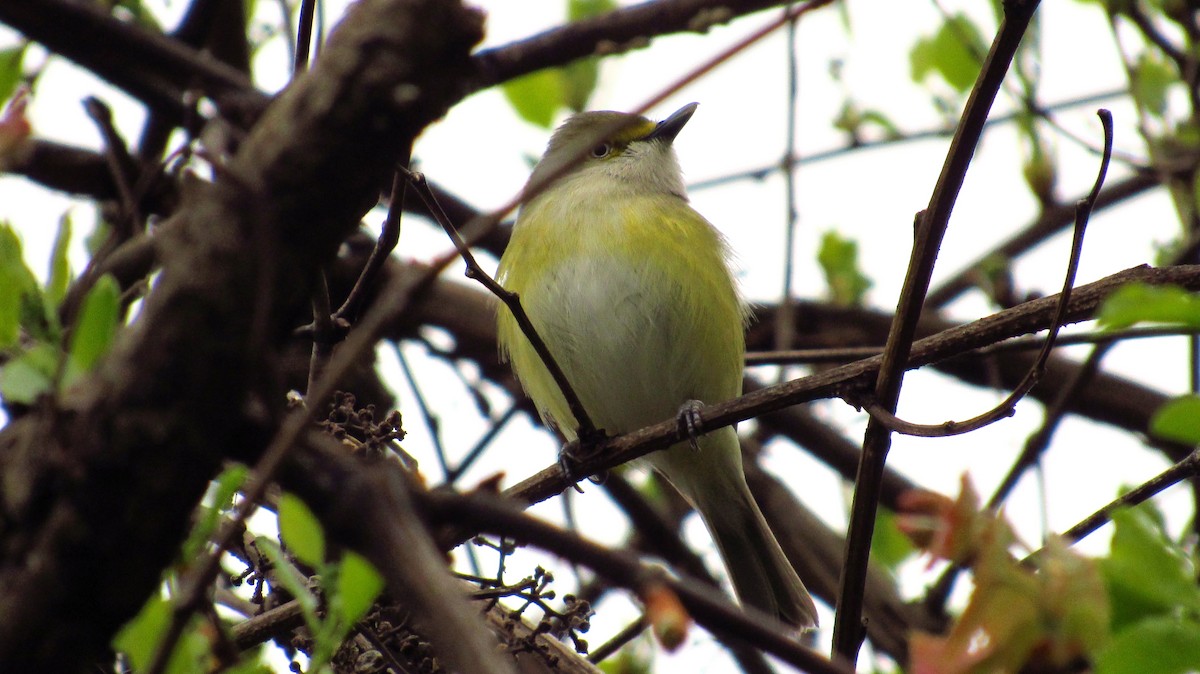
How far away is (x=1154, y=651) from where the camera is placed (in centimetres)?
141

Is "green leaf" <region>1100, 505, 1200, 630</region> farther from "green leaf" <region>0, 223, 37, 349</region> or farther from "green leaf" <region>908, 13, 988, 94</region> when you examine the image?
"green leaf" <region>908, 13, 988, 94</region>

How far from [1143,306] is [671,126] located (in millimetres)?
4781

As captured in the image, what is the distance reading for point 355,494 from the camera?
4.42 ft

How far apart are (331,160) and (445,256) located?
0.72 ft

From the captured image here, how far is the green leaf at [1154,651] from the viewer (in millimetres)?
1384

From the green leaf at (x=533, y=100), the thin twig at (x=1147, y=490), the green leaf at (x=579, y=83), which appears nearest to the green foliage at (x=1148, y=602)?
the thin twig at (x=1147, y=490)

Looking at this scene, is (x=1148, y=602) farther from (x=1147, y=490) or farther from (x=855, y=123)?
(x=855, y=123)

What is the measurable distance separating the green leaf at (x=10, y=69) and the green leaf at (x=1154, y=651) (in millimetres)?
2234

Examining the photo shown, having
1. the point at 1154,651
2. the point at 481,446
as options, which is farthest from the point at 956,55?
the point at 1154,651

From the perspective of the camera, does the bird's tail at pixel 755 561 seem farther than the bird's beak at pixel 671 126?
No

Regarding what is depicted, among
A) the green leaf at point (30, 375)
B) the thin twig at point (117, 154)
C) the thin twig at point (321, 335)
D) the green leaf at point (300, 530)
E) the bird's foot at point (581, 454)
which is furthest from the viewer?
the thin twig at point (117, 154)

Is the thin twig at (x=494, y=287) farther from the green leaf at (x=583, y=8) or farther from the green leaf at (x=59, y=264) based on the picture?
the green leaf at (x=583, y=8)

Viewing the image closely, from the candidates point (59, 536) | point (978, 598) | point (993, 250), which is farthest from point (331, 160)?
point (993, 250)

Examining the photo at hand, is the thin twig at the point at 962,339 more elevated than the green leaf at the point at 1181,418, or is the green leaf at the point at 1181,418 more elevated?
the thin twig at the point at 962,339
